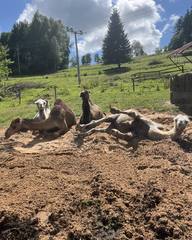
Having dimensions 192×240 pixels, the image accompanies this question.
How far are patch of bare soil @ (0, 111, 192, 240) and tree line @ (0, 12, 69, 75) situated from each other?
72580 mm

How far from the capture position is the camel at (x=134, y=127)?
11.6 m

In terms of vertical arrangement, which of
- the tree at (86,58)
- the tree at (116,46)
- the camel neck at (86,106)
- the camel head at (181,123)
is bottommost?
the tree at (86,58)

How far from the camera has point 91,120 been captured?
1402 centimetres

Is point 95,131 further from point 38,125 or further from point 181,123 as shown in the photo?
point 181,123

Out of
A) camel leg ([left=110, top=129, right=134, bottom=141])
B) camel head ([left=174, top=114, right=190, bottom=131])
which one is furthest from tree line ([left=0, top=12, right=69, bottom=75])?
camel head ([left=174, top=114, right=190, bottom=131])

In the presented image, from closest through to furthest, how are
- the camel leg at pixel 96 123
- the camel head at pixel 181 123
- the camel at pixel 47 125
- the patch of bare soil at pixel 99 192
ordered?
the patch of bare soil at pixel 99 192
the camel head at pixel 181 123
the camel leg at pixel 96 123
the camel at pixel 47 125

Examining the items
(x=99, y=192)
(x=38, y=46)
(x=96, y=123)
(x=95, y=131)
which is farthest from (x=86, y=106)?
(x=38, y=46)

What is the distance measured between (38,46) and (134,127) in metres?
72.5

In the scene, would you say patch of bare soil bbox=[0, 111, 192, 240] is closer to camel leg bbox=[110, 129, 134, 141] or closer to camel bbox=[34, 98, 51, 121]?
camel leg bbox=[110, 129, 134, 141]

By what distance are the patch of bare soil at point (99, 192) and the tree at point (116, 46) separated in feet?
208

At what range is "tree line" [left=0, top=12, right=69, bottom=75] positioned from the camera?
273 feet

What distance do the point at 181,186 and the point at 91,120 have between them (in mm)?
5731

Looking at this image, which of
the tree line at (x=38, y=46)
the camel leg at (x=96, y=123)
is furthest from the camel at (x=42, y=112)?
the tree line at (x=38, y=46)

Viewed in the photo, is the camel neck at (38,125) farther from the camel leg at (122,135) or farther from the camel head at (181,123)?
the camel head at (181,123)
